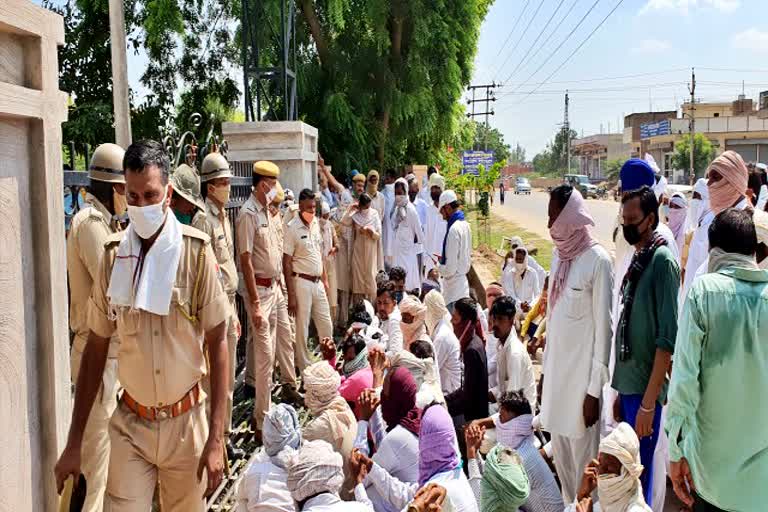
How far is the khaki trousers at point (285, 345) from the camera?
6537 mm

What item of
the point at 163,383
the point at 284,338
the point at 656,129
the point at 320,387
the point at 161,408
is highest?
the point at 656,129

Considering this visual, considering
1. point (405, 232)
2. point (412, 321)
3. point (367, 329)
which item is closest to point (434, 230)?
point (405, 232)

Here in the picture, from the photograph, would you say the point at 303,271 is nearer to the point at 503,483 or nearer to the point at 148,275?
the point at 503,483

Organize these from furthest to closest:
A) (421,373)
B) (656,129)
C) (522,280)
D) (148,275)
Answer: (656,129)
(522,280)
(421,373)
(148,275)

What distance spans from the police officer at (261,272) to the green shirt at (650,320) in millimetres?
2989

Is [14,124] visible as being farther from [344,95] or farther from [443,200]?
[344,95]

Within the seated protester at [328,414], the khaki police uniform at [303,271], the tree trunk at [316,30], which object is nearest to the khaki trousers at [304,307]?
the khaki police uniform at [303,271]

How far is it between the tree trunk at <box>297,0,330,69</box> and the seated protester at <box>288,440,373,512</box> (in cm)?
1236

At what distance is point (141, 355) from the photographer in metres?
3.05

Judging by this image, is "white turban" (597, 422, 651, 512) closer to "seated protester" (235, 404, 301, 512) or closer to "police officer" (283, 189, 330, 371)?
"seated protester" (235, 404, 301, 512)

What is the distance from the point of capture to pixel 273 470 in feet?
11.5

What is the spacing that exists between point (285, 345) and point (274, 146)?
2.77 meters

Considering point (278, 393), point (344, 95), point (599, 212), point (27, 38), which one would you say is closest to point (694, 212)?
point (278, 393)

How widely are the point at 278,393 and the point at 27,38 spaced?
4.37m
